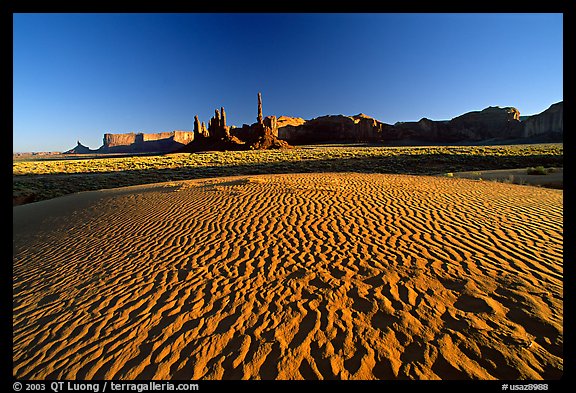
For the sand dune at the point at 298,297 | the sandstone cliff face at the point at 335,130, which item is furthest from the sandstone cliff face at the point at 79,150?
the sand dune at the point at 298,297

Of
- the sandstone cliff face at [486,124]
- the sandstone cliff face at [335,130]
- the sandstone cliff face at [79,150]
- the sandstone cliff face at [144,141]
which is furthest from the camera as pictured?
the sandstone cliff face at [79,150]

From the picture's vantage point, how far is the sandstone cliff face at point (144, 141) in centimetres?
15800

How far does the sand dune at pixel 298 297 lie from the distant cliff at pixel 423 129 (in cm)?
10145

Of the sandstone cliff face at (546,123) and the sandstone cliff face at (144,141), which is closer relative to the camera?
the sandstone cliff face at (546,123)

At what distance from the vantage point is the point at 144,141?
16788cm

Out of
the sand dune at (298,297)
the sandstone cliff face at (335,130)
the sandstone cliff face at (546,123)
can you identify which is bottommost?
the sand dune at (298,297)

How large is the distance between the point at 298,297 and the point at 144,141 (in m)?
195

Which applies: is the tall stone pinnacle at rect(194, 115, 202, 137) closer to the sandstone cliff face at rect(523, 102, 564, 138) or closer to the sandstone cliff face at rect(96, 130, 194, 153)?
the sandstone cliff face at rect(96, 130, 194, 153)

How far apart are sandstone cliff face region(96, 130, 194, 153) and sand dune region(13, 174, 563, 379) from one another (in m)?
161

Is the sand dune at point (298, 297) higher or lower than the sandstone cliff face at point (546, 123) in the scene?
lower

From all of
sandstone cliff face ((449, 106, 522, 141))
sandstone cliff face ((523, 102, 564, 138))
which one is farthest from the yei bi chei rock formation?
sandstone cliff face ((523, 102, 564, 138))

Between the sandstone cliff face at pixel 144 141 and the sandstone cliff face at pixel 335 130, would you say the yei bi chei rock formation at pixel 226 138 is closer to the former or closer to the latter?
the sandstone cliff face at pixel 335 130
